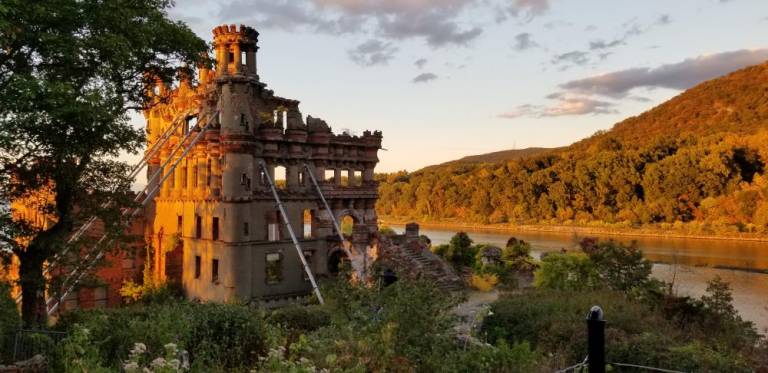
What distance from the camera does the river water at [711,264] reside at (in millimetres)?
29062

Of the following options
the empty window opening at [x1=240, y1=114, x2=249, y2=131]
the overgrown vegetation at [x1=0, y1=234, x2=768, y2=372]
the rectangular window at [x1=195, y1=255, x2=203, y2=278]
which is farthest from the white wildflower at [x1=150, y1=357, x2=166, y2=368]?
the rectangular window at [x1=195, y1=255, x2=203, y2=278]

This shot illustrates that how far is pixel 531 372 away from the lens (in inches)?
406

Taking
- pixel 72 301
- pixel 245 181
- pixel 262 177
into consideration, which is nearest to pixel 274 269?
pixel 262 177

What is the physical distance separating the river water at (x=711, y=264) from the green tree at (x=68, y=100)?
850 inches

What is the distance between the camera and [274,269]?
29.5 metres

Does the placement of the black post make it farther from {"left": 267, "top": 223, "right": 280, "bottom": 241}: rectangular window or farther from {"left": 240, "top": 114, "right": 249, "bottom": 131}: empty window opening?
{"left": 267, "top": 223, "right": 280, "bottom": 241}: rectangular window

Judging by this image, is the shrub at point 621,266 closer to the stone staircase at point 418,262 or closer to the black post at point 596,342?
the stone staircase at point 418,262

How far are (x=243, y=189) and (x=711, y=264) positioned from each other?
36775mm

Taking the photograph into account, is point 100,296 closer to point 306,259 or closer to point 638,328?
point 306,259

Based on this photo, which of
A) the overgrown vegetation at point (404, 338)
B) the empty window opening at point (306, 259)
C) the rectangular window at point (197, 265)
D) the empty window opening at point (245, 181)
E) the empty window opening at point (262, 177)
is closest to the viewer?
the overgrown vegetation at point (404, 338)

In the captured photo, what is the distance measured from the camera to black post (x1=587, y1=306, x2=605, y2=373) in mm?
6117

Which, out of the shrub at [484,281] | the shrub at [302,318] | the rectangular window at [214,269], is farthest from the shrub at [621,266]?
the rectangular window at [214,269]

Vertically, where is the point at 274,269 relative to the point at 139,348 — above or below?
below

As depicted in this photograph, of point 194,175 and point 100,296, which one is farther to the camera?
point 100,296
